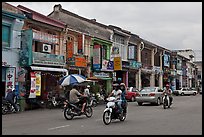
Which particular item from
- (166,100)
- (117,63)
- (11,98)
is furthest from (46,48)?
(117,63)

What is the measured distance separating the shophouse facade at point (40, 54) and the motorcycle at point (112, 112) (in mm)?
9436

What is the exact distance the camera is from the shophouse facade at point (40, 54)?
2130 centimetres

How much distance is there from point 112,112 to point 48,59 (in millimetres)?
11377

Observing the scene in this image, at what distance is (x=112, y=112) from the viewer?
Answer: 1282 cm

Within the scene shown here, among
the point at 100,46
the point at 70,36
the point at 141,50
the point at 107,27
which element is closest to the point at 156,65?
the point at 141,50

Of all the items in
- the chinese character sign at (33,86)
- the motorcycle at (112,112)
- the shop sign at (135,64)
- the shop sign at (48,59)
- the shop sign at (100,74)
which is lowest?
the motorcycle at (112,112)

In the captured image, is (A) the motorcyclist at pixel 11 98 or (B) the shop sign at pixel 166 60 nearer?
(A) the motorcyclist at pixel 11 98

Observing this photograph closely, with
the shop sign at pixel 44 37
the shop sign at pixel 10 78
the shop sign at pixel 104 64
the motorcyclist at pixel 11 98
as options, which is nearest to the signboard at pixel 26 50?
the shop sign at pixel 44 37

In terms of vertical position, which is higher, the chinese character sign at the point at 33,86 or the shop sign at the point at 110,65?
the shop sign at the point at 110,65

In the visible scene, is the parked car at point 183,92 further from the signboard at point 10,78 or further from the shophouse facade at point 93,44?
the signboard at point 10,78

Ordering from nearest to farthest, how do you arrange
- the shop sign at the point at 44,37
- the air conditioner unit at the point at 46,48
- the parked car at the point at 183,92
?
the shop sign at the point at 44,37, the air conditioner unit at the point at 46,48, the parked car at the point at 183,92

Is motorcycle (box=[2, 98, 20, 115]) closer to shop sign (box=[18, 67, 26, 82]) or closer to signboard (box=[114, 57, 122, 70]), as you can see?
shop sign (box=[18, 67, 26, 82])

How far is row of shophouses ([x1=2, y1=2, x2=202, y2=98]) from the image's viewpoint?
2091 cm

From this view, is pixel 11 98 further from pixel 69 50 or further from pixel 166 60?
pixel 166 60
